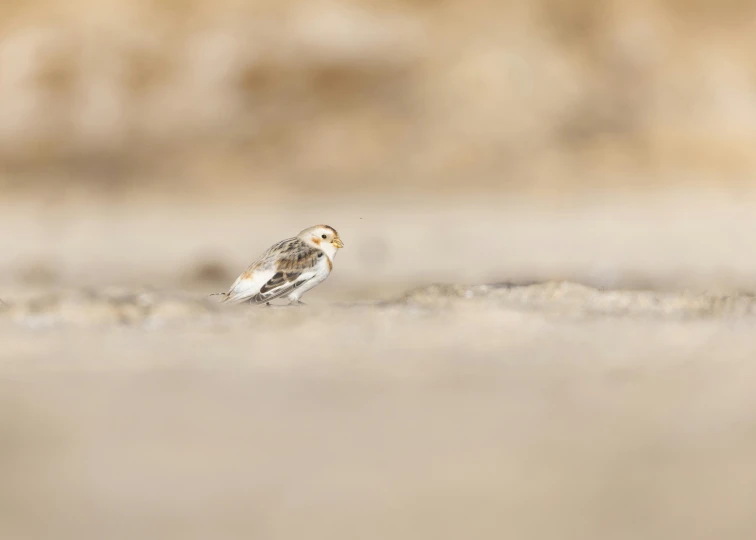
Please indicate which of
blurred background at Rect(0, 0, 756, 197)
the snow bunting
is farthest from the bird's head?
blurred background at Rect(0, 0, 756, 197)

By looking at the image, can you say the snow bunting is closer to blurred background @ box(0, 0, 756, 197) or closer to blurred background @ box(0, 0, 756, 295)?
blurred background @ box(0, 0, 756, 295)

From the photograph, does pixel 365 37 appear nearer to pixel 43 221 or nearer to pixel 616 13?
pixel 616 13

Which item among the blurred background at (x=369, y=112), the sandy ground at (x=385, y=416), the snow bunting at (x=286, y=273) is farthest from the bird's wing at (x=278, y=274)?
the blurred background at (x=369, y=112)

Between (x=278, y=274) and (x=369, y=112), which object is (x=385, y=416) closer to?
(x=278, y=274)

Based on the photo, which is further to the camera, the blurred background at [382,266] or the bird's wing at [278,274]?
the bird's wing at [278,274]

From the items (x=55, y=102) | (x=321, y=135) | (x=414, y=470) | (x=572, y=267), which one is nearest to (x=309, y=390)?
(x=414, y=470)

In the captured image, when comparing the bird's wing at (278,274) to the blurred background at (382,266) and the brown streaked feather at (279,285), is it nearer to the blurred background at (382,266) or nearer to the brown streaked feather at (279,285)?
the brown streaked feather at (279,285)
